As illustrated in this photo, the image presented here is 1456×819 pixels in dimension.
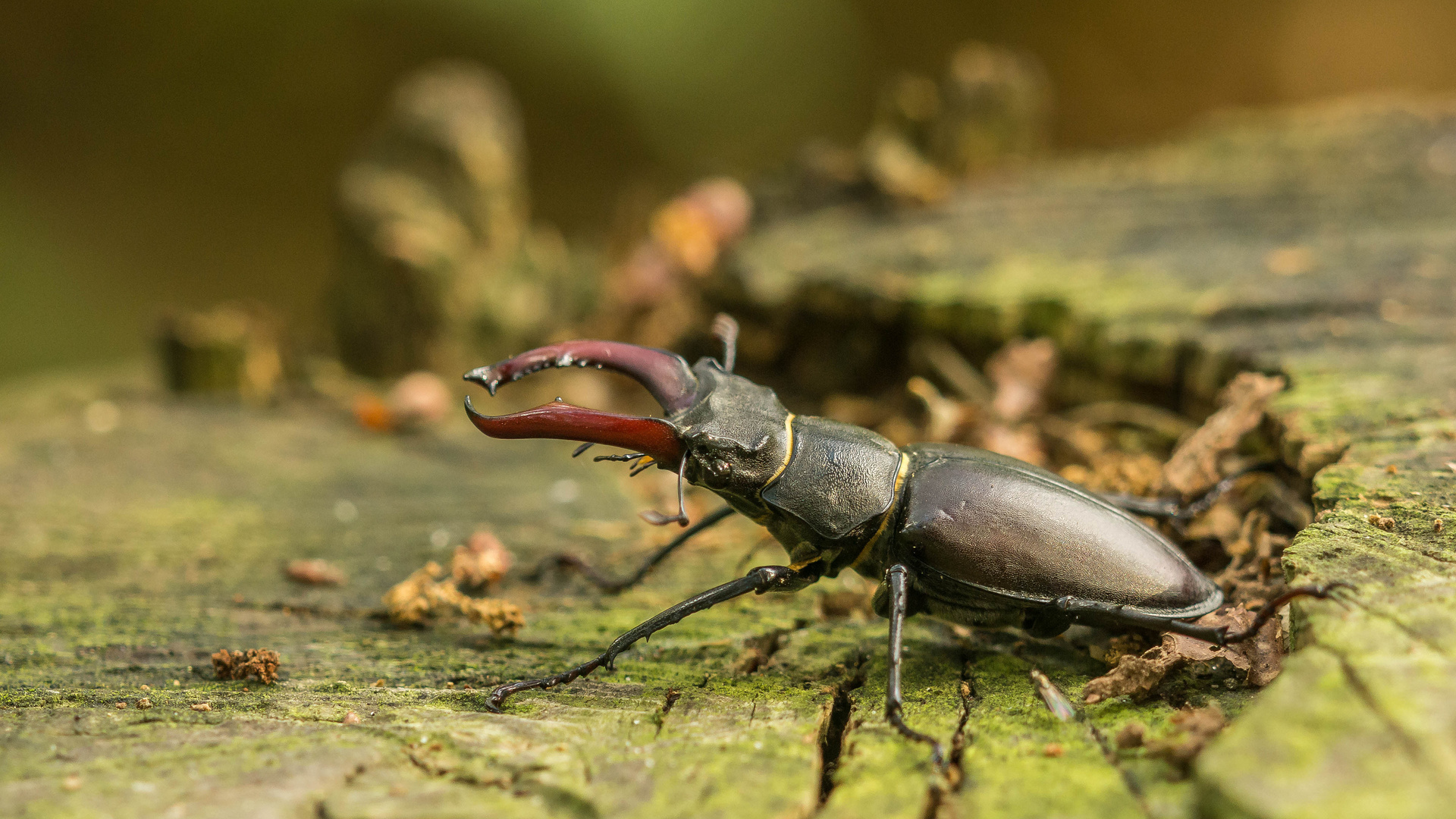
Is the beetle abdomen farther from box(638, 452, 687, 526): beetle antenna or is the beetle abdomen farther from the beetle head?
box(638, 452, 687, 526): beetle antenna

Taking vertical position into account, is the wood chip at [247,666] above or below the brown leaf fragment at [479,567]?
below

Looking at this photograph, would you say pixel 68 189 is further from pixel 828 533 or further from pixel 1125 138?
pixel 1125 138

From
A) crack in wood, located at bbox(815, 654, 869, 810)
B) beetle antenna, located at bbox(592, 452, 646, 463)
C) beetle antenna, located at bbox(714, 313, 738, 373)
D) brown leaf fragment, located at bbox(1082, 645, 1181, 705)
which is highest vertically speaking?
beetle antenna, located at bbox(714, 313, 738, 373)

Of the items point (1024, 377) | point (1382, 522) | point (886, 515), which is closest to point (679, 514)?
point (886, 515)

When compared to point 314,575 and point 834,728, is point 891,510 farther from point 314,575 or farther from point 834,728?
point 314,575

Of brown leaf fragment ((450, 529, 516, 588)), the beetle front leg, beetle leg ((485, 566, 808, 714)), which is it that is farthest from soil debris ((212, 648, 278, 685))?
the beetle front leg

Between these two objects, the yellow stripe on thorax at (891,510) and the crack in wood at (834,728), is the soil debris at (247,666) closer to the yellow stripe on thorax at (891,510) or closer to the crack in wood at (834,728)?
the crack in wood at (834,728)

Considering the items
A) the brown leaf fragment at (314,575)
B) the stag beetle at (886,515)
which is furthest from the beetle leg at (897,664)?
the brown leaf fragment at (314,575)
